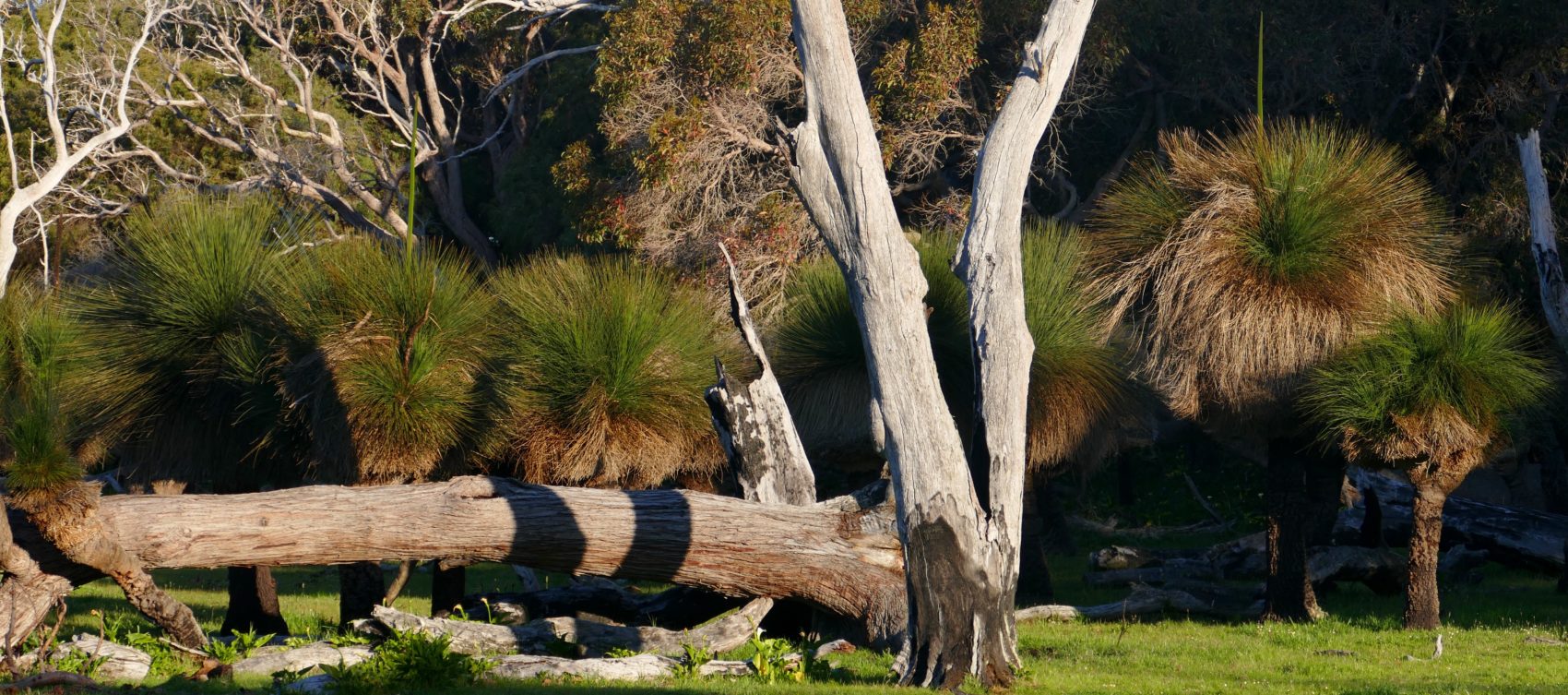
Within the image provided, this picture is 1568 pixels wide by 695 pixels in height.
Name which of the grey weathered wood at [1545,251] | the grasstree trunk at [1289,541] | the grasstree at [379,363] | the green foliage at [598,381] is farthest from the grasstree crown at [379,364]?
the grey weathered wood at [1545,251]

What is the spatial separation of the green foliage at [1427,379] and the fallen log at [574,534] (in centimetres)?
388

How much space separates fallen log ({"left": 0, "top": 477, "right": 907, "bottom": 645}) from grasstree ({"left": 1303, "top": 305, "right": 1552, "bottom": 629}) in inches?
152

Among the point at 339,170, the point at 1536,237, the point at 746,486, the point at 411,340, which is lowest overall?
the point at 746,486

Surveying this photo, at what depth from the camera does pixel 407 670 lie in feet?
30.7

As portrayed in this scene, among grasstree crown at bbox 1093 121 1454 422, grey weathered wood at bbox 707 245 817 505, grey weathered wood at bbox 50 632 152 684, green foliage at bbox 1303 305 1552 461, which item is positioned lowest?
grey weathered wood at bbox 50 632 152 684

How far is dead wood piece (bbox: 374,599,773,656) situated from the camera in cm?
1126

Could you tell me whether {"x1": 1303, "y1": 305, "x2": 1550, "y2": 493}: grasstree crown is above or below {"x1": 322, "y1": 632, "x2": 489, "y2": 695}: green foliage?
above

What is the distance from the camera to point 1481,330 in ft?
37.0

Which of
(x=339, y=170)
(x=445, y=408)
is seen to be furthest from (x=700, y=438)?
(x=339, y=170)

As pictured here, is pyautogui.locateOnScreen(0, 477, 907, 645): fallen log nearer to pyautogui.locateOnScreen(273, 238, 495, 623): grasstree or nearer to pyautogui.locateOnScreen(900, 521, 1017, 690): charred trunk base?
pyautogui.locateOnScreen(273, 238, 495, 623): grasstree

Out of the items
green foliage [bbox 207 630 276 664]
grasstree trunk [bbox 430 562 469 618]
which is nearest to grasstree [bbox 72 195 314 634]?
green foliage [bbox 207 630 276 664]

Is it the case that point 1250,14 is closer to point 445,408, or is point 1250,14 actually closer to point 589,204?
point 589,204

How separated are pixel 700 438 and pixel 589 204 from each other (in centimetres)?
907

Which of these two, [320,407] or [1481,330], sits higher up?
[1481,330]
